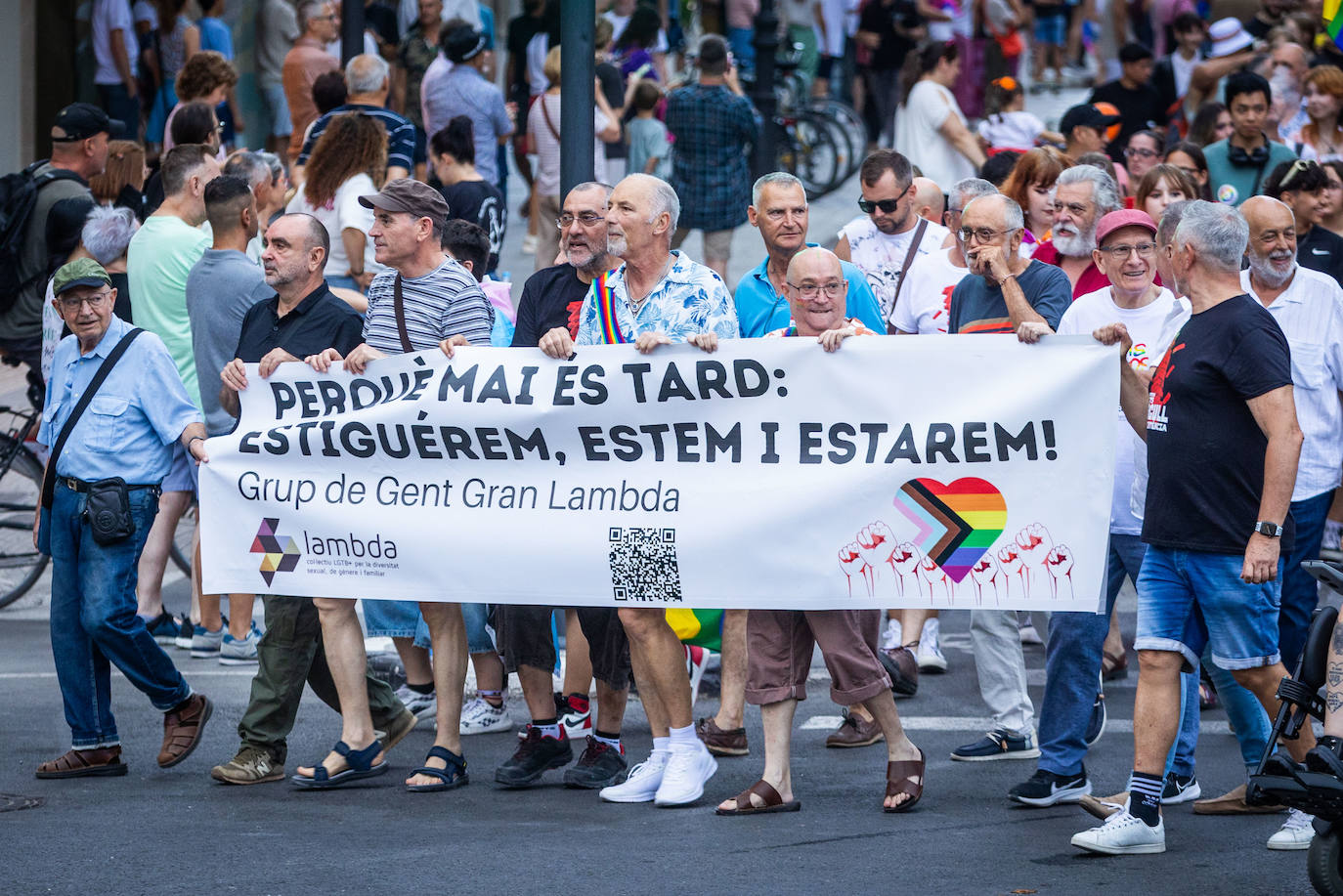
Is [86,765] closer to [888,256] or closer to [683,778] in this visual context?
[683,778]

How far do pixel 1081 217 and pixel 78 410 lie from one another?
4008mm

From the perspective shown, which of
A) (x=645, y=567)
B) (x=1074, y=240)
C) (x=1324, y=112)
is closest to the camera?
(x=645, y=567)

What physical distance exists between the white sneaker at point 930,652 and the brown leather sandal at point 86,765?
3653 millimetres

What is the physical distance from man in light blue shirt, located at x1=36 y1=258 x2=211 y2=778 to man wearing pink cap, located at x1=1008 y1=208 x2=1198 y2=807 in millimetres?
3235

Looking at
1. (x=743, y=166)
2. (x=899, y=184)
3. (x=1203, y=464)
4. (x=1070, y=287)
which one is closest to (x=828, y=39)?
(x=743, y=166)

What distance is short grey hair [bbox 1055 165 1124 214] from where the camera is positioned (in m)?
7.76

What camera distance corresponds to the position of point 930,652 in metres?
9.05

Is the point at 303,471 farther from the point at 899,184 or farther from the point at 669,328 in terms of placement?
the point at 899,184

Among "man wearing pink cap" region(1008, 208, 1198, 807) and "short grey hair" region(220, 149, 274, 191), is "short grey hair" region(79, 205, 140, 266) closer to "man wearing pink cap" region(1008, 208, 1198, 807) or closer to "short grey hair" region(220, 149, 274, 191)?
"short grey hair" region(220, 149, 274, 191)

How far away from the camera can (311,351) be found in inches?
285

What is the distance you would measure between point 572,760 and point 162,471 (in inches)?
76.7

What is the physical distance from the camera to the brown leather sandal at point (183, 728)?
7.31 metres

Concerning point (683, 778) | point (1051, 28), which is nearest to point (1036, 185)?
point (683, 778)

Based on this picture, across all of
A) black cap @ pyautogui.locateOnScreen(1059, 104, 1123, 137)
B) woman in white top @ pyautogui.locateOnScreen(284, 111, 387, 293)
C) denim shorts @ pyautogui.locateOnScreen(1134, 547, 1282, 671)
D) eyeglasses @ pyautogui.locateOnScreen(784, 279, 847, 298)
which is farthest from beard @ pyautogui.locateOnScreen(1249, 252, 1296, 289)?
woman in white top @ pyautogui.locateOnScreen(284, 111, 387, 293)
